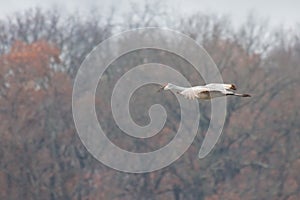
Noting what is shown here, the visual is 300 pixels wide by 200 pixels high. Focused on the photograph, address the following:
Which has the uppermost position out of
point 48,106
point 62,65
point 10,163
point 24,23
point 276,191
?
point 24,23

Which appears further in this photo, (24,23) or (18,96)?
(24,23)

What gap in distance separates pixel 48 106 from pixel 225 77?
7.31 meters

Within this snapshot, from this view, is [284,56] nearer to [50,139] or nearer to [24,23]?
[50,139]

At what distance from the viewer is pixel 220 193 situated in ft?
152

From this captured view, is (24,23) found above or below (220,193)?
above

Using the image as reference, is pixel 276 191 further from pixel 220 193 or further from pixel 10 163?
pixel 10 163

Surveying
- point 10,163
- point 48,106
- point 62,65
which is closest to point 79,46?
point 62,65

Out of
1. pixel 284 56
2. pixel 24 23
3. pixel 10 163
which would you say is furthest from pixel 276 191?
pixel 24 23

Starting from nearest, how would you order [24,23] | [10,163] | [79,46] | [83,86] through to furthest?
[10,163]
[83,86]
[79,46]
[24,23]

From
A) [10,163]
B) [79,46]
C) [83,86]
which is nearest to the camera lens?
[10,163]

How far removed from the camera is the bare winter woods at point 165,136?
1806 inches

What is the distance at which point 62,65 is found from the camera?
5209 cm

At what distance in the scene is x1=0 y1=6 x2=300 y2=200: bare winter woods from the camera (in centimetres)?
4588

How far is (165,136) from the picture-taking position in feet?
153
